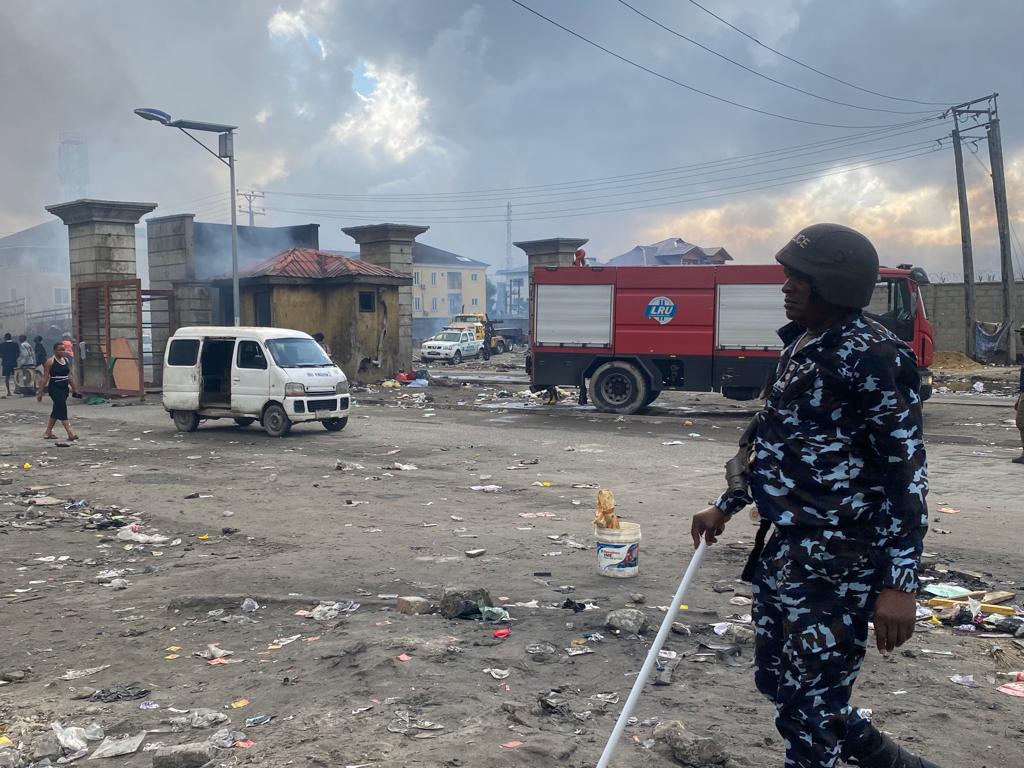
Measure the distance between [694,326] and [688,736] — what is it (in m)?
14.1

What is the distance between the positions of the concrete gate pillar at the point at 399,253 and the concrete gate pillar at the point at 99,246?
6.52 meters

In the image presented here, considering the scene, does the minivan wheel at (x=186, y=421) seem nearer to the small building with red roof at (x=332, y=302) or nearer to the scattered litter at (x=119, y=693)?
the small building with red roof at (x=332, y=302)

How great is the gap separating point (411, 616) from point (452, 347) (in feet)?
110

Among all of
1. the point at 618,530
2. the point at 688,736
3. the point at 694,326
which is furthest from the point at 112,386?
the point at 688,736

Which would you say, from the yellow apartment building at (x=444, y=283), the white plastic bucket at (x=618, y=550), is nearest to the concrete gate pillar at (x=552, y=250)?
the white plastic bucket at (x=618, y=550)

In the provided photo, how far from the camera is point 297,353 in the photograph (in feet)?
49.5

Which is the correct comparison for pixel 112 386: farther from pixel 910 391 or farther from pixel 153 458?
pixel 910 391

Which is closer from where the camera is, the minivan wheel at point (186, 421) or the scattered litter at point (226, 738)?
the scattered litter at point (226, 738)

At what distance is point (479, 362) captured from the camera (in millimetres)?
39594

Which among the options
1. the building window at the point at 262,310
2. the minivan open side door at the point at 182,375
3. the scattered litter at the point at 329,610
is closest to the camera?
the scattered litter at the point at 329,610

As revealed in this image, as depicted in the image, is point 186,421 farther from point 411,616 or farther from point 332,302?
point 411,616

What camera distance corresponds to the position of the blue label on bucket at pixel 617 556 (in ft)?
19.5

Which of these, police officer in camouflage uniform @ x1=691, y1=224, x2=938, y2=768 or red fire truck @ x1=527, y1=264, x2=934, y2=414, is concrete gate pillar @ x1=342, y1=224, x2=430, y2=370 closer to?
red fire truck @ x1=527, y1=264, x2=934, y2=414

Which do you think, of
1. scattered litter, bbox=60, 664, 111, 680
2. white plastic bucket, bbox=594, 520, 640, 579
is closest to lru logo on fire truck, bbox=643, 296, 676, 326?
white plastic bucket, bbox=594, 520, 640, 579
